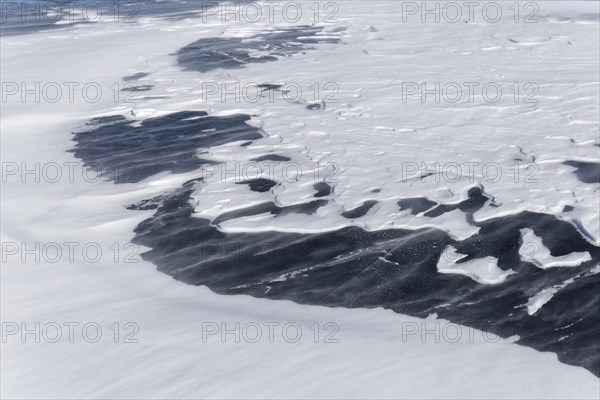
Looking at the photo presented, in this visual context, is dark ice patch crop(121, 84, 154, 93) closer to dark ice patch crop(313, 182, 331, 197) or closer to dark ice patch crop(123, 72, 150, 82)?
dark ice patch crop(123, 72, 150, 82)

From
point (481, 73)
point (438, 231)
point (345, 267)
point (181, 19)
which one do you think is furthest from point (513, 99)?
point (181, 19)

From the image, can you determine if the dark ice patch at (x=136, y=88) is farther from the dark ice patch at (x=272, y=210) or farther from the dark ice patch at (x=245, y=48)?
the dark ice patch at (x=272, y=210)

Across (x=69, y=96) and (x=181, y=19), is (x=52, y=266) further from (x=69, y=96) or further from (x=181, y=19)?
(x=181, y=19)

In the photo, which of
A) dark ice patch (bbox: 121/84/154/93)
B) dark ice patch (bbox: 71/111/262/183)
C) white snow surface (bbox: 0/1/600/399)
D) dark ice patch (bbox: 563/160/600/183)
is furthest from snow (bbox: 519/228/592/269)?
dark ice patch (bbox: 121/84/154/93)

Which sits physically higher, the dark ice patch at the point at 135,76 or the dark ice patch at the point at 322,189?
the dark ice patch at the point at 135,76

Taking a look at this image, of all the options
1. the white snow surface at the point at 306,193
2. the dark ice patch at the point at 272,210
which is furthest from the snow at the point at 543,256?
the dark ice patch at the point at 272,210

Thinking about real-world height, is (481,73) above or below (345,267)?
above

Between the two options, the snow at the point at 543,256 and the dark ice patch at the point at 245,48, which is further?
the dark ice patch at the point at 245,48
